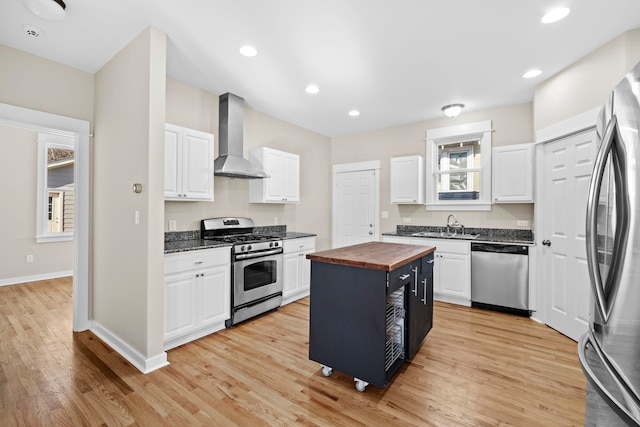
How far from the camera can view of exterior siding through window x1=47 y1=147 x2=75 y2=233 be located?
17.5 ft

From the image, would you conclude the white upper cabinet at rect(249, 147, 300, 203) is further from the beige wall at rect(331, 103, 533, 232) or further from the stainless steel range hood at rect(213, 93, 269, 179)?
the beige wall at rect(331, 103, 533, 232)

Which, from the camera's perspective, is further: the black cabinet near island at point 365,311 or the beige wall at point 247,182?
the beige wall at point 247,182

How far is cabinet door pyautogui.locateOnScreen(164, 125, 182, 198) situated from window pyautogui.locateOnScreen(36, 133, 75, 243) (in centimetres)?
346

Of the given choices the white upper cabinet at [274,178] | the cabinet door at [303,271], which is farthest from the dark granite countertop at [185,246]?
the cabinet door at [303,271]

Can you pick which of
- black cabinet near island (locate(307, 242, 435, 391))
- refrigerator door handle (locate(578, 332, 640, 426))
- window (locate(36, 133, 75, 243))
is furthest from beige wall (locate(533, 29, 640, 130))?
window (locate(36, 133, 75, 243))

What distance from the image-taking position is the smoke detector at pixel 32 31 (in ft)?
7.66

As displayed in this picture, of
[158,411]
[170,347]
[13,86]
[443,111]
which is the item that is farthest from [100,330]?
[443,111]

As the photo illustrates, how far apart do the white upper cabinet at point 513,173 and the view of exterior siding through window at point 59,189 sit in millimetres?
7398

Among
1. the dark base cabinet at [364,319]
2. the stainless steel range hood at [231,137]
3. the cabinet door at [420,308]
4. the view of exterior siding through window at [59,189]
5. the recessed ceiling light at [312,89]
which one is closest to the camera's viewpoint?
the dark base cabinet at [364,319]

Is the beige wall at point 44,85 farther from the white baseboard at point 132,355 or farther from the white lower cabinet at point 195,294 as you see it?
the white baseboard at point 132,355

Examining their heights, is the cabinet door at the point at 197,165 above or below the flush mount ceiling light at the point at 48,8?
below

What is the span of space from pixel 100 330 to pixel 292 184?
2.95 meters

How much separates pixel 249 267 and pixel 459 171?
3489 mm

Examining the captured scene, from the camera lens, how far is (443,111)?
4.34m
